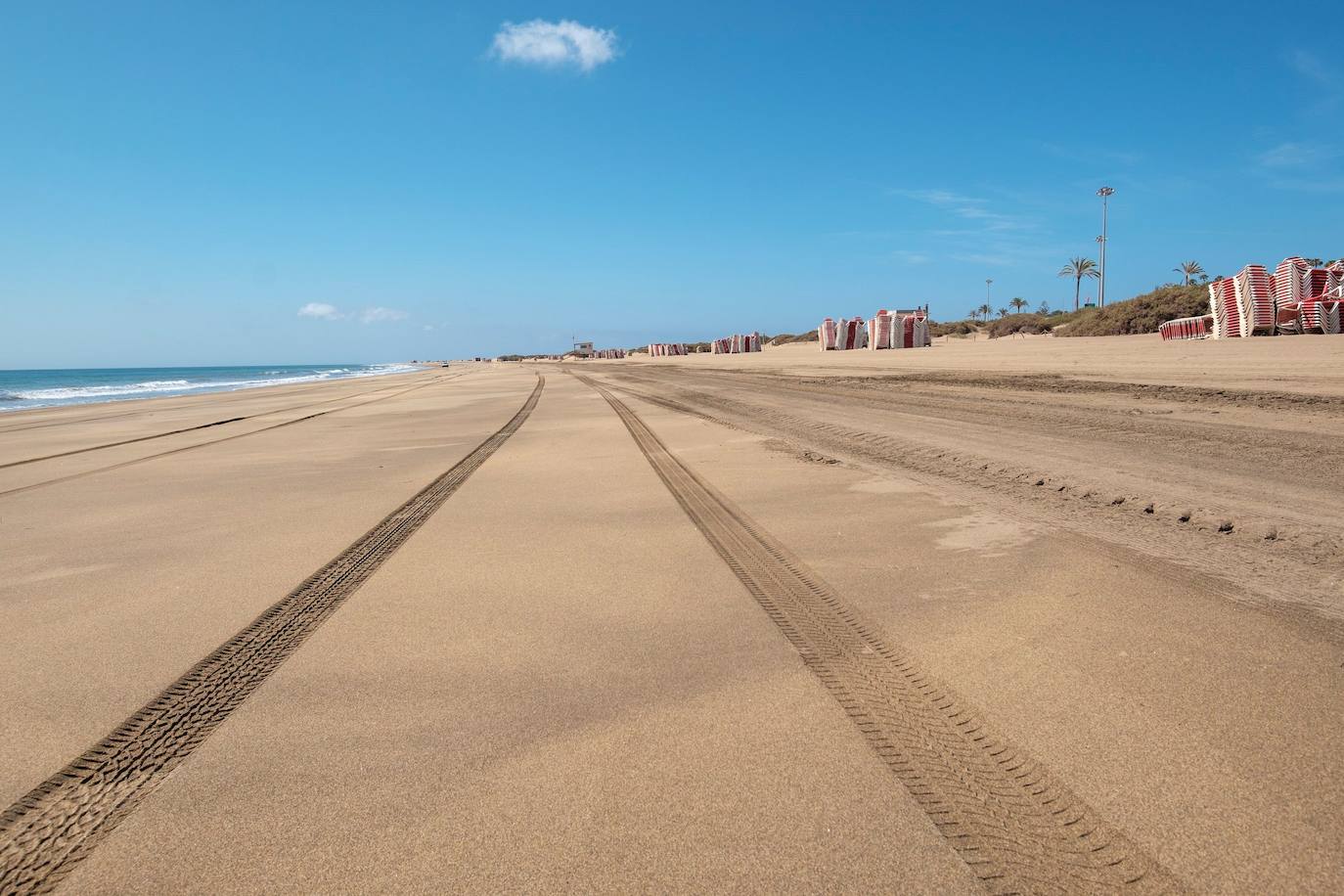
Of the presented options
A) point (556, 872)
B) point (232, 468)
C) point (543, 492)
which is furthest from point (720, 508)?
point (232, 468)

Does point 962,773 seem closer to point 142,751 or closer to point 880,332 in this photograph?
point 142,751

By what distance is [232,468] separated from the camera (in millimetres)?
6809

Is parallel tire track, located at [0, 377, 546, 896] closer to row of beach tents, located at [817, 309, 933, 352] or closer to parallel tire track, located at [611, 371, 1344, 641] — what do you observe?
parallel tire track, located at [611, 371, 1344, 641]

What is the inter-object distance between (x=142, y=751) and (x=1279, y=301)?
26543 millimetres

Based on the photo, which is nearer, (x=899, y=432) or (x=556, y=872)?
(x=556, y=872)

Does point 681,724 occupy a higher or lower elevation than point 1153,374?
lower

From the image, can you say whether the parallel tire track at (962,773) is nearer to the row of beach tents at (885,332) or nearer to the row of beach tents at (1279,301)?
the row of beach tents at (1279,301)

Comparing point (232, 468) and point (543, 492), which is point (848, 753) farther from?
point (232, 468)

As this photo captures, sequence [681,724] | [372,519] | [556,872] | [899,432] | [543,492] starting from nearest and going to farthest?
[556,872], [681,724], [372,519], [543,492], [899,432]

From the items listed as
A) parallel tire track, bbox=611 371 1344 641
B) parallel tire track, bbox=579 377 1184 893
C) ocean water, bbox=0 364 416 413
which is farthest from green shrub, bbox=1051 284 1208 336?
ocean water, bbox=0 364 416 413

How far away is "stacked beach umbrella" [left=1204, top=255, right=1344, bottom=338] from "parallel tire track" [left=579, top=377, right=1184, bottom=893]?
913 inches

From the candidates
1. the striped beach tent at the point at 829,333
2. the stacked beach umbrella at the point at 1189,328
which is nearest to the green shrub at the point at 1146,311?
the stacked beach umbrella at the point at 1189,328

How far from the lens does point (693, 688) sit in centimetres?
211

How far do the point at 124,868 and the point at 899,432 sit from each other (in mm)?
7290
